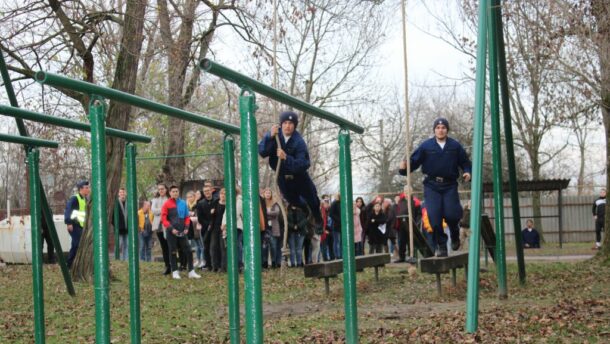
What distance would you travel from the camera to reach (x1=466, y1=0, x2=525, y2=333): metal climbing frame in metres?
7.20

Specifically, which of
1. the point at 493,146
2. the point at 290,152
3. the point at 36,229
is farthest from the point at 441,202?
the point at 36,229

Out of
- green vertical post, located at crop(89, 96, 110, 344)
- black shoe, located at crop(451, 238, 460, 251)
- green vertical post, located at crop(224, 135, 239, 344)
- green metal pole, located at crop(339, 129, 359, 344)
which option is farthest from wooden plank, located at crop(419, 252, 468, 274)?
green vertical post, located at crop(89, 96, 110, 344)

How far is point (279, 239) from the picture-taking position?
1734cm

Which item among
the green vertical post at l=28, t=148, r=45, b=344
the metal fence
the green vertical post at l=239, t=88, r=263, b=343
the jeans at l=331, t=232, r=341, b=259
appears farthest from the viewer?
the metal fence

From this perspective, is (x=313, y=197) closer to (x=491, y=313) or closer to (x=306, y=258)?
(x=491, y=313)

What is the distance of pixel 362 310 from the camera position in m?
10.2

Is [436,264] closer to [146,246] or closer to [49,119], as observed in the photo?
[49,119]

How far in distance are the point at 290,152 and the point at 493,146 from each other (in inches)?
96.9

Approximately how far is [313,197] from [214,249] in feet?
25.7

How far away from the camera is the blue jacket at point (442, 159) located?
1017 centimetres

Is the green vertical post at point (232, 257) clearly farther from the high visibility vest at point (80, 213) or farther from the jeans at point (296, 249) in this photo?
the jeans at point (296, 249)

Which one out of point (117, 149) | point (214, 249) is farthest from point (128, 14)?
point (214, 249)

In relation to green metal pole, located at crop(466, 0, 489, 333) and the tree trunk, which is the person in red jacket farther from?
green metal pole, located at crop(466, 0, 489, 333)

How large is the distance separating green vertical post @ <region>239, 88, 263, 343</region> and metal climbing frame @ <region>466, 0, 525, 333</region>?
134 inches
